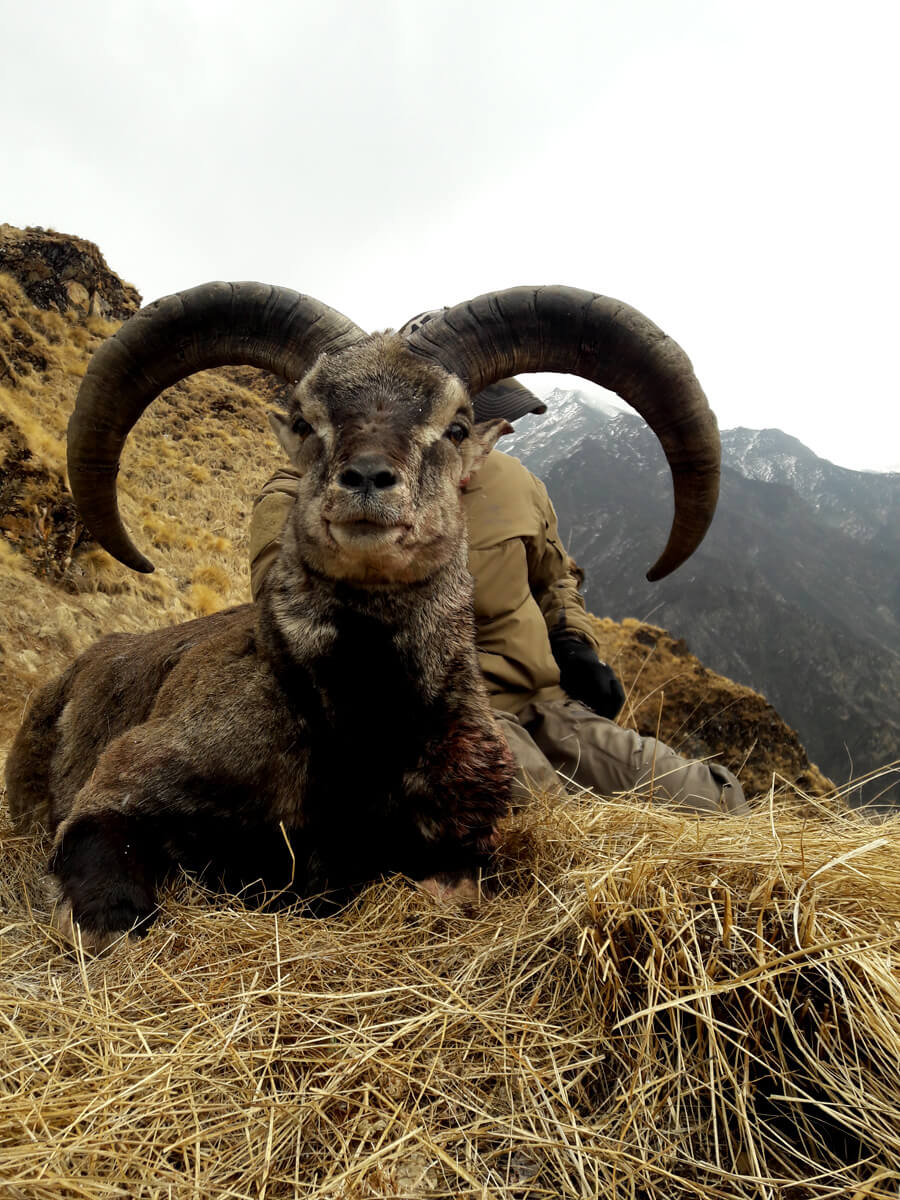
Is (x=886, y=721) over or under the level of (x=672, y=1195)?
under

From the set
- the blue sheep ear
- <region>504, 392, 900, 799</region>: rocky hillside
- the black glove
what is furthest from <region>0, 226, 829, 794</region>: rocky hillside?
<region>504, 392, 900, 799</region>: rocky hillside

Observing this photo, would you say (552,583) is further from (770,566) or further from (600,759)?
(770,566)

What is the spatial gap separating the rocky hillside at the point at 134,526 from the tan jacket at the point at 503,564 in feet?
2.64

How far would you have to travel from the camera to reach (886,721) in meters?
26.7

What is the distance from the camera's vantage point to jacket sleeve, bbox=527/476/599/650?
5.01m

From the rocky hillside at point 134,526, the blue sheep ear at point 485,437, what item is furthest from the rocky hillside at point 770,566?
the blue sheep ear at point 485,437

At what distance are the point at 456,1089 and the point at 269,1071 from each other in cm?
45

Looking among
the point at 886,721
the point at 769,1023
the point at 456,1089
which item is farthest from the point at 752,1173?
the point at 886,721

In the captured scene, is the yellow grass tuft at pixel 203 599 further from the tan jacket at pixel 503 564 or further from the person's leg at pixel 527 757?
the person's leg at pixel 527 757

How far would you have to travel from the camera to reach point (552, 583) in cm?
523

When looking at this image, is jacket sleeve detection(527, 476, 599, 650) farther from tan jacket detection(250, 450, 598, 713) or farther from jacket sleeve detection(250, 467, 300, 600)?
jacket sleeve detection(250, 467, 300, 600)

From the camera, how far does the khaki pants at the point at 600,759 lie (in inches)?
161

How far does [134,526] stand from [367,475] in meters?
16.0

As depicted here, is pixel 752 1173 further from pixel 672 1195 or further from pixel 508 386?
pixel 508 386
